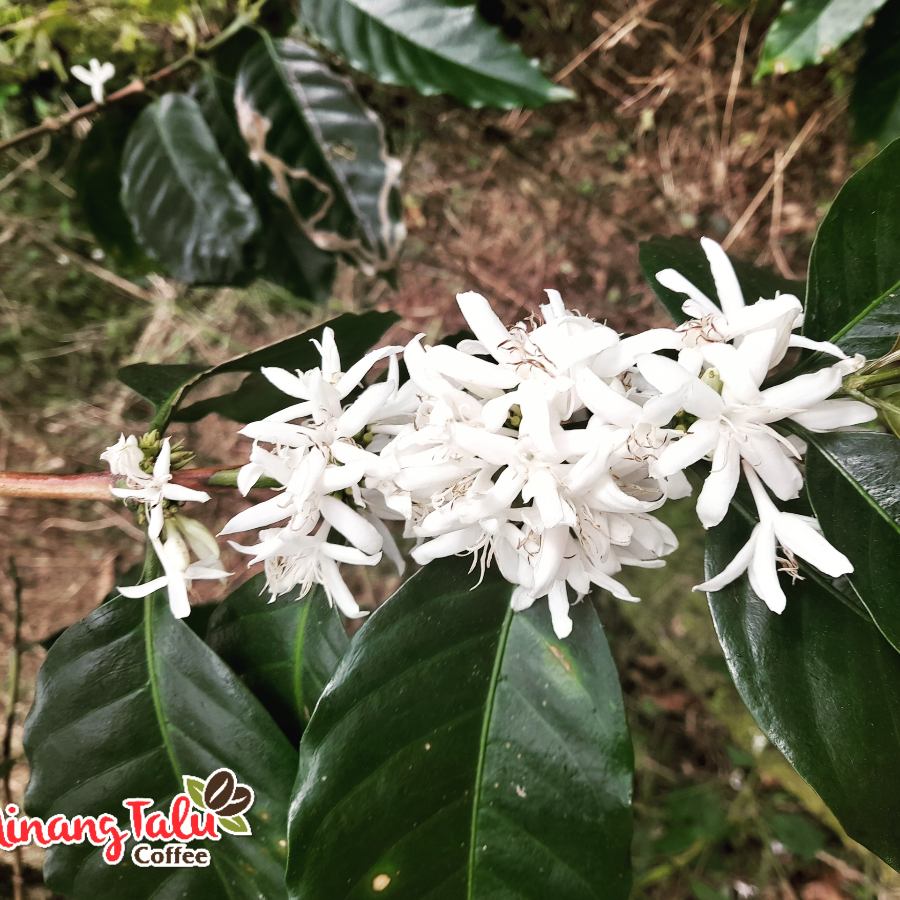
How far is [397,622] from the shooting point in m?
0.65

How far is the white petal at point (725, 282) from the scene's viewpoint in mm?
561

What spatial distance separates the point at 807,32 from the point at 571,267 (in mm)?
906

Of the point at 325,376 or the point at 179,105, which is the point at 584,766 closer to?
the point at 325,376

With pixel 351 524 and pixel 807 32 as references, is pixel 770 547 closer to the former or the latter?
pixel 351 524

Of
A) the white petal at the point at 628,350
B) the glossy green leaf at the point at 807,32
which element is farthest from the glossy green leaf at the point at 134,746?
the glossy green leaf at the point at 807,32

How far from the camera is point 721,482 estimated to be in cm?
50

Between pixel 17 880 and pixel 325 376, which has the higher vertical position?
pixel 325 376

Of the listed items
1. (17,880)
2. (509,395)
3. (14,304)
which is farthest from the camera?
(14,304)

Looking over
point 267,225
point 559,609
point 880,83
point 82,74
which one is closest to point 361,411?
point 559,609

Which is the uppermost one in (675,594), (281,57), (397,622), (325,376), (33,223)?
(281,57)

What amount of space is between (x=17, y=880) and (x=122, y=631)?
114cm

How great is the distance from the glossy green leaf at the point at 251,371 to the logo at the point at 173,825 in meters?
0.48

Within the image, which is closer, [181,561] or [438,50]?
[181,561]

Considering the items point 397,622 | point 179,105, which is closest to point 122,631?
point 397,622
